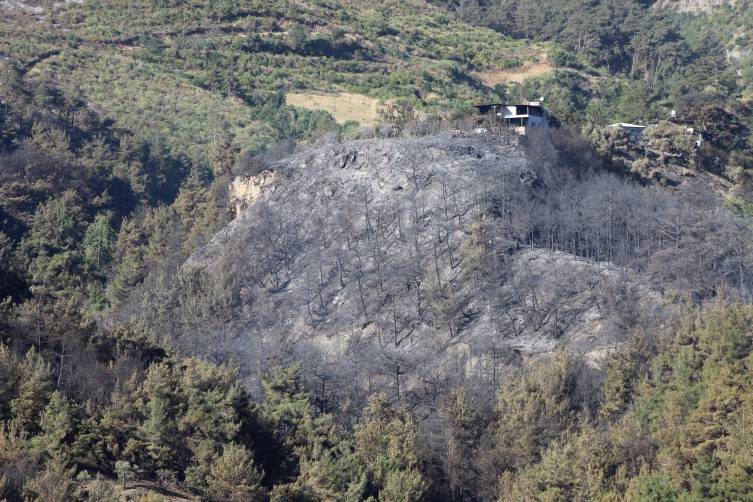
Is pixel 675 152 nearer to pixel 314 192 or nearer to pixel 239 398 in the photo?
pixel 314 192

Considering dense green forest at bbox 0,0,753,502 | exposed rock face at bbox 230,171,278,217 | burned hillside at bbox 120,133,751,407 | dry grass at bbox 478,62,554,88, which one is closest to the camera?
dense green forest at bbox 0,0,753,502

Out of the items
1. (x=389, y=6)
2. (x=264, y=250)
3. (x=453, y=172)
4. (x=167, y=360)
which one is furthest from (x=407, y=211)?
(x=389, y=6)

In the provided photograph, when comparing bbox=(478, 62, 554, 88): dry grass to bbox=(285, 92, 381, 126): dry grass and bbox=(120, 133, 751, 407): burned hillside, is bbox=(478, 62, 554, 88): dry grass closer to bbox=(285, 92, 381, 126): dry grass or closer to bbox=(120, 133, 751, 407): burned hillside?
bbox=(285, 92, 381, 126): dry grass

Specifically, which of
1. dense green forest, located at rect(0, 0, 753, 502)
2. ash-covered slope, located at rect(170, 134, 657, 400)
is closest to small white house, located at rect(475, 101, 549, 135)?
dense green forest, located at rect(0, 0, 753, 502)

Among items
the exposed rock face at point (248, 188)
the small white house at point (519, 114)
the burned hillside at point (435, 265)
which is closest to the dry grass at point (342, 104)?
the small white house at point (519, 114)

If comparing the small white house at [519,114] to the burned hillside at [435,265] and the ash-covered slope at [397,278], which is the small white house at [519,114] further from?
the ash-covered slope at [397,278]
